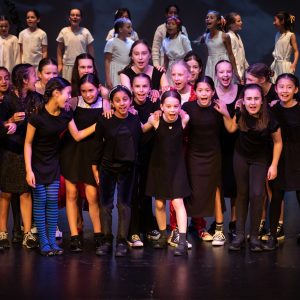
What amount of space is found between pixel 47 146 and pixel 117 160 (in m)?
0.43

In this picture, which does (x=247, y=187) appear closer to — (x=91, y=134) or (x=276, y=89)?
(x=276, y=89)

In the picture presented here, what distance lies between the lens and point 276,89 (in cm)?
432

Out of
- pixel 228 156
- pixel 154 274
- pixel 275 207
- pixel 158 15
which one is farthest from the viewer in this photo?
pixel 158 15

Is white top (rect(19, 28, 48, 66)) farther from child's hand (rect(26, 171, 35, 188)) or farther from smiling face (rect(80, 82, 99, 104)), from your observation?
child's hand (rect(26, 171, 35, 188))

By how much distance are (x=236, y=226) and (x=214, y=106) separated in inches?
30.1

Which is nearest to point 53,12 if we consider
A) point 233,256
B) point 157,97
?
point 157,97

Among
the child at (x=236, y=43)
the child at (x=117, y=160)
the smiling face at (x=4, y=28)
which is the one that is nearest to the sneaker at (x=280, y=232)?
the child at (x=117, y=160)

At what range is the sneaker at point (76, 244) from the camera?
13.6 feet

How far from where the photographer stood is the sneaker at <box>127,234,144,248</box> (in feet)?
14.0

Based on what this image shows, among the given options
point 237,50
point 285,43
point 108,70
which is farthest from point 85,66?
point 285,43

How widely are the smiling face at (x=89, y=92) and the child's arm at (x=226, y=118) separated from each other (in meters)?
0.76

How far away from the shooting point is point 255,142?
420 centimetres

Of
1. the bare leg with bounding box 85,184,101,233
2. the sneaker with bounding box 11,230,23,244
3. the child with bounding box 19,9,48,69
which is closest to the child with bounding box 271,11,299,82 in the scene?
the child with bounding box 19,9,48,69

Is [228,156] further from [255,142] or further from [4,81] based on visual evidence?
[4,81]
